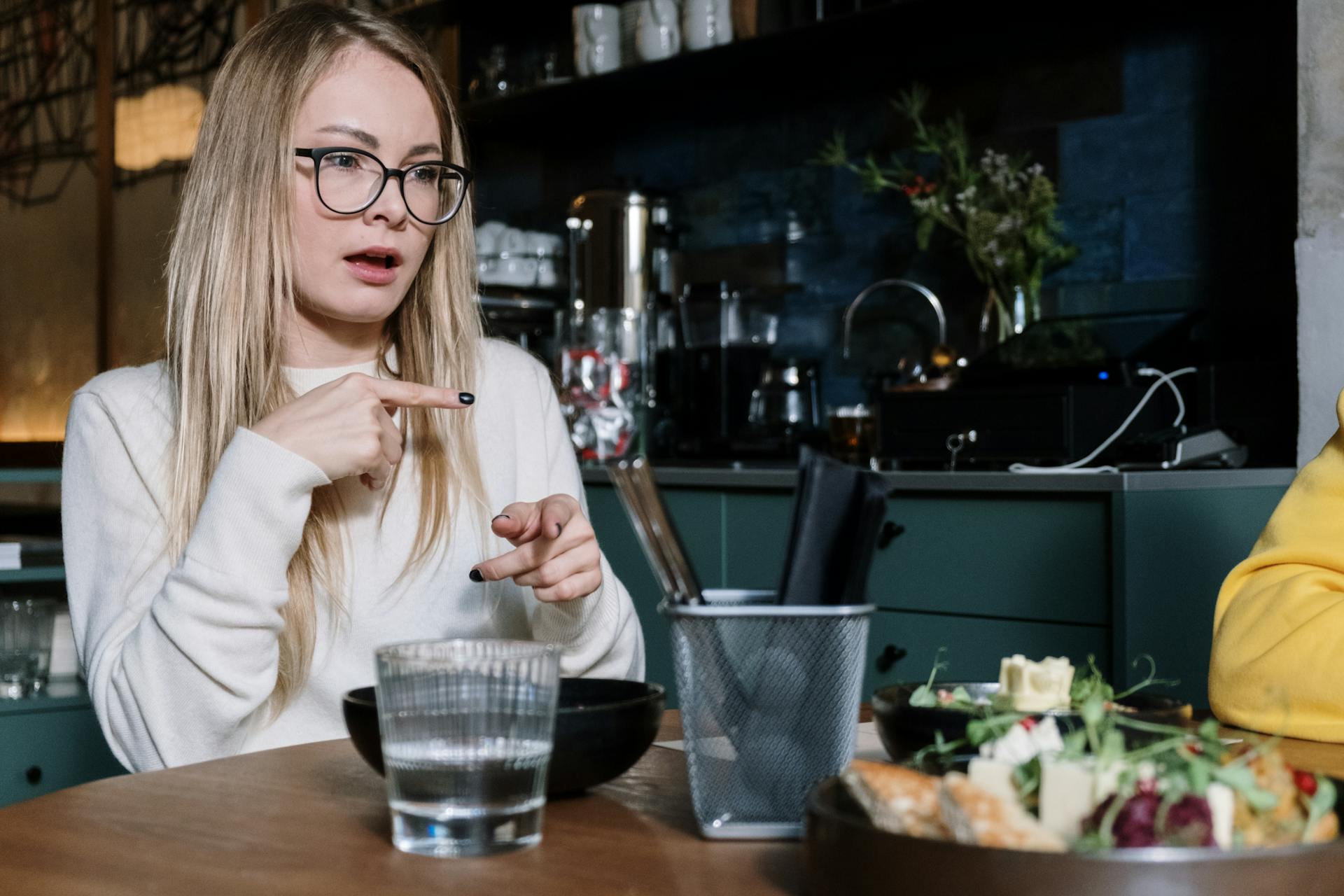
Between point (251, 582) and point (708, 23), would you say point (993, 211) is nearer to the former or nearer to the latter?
point (708, 23)

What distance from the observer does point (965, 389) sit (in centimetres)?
240

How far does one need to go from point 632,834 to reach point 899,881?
231mm

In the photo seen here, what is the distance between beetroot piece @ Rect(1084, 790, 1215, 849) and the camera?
0.55m

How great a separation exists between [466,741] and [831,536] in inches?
8.0

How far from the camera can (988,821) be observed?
0.55 m

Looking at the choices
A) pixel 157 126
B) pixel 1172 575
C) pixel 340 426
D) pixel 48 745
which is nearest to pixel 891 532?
pixel 1172 575

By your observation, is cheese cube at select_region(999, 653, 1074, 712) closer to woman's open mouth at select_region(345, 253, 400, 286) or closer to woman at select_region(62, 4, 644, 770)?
woman at select_region(62, 4, 644, 770)

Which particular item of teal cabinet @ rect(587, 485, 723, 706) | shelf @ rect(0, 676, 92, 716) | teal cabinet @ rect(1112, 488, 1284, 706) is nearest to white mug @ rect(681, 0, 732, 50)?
teal cabinet @ rect(587, 485, 723, 706)

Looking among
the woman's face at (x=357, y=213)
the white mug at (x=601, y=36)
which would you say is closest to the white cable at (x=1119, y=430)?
the woman's face at (x=357, y=213)

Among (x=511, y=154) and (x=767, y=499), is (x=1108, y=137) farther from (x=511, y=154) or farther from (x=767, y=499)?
(x=511, y=154)

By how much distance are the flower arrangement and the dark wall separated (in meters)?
0.08

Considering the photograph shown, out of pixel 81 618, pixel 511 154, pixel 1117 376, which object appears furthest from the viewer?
pixel 511 154

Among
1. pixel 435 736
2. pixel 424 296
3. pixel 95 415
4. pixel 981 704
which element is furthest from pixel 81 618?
pixel 981 704

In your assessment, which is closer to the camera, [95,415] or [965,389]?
[95,415]
